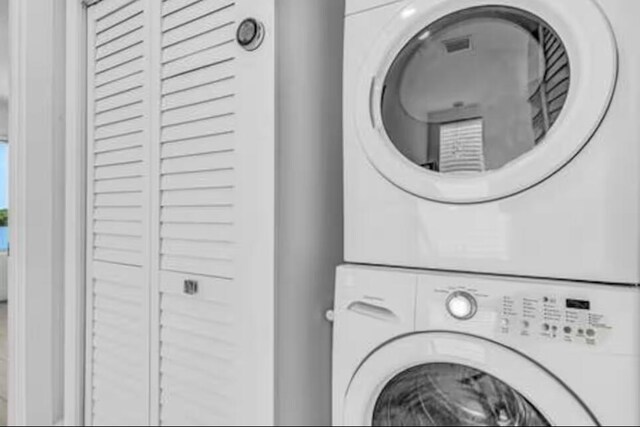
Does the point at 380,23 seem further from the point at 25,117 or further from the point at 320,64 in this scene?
the point at 25,117

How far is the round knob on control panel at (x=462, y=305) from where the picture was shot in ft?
2.86

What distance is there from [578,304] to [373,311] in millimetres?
401

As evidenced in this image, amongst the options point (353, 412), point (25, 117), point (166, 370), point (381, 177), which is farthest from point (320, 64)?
point (25, 117)

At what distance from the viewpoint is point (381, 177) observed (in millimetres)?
1004

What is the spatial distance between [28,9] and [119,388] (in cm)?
134

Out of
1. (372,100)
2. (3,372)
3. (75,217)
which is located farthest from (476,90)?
(3,372)

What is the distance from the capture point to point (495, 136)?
94cm

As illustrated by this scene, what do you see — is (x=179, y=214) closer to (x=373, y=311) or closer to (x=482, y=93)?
(x=373, y=311)

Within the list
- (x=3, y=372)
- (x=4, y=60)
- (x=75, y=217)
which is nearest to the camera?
(x=75, y=217)

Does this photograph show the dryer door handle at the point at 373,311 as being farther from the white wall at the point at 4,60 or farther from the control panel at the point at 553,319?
the white wall at the point at 4,60

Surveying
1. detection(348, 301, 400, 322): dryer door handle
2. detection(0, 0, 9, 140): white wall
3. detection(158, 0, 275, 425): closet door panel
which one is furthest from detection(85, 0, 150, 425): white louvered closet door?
detection(0, 0, 9, 140): white wall

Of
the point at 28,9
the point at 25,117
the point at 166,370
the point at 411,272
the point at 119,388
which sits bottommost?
the point at 119,388

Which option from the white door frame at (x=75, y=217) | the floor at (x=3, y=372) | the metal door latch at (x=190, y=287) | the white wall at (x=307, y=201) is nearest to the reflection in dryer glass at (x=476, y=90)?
the white wall at (x=307, y=201)

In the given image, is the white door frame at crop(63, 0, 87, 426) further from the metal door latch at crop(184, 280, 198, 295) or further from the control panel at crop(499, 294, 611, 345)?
the control panel at crop(499, 294, 611, 345)
